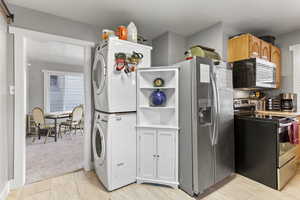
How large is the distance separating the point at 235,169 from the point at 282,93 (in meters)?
1.95

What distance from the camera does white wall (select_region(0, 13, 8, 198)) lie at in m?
1.82

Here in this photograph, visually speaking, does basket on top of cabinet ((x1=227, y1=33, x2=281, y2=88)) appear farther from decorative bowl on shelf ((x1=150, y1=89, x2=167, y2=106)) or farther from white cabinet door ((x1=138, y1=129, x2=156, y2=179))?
white cabinet door ((x1=138, y1=129, x2=156, y2=179))

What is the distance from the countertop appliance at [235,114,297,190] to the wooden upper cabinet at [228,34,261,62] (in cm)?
108

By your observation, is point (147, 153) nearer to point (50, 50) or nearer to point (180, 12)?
point (180, 12)

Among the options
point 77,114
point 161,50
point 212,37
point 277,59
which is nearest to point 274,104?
point 277,59

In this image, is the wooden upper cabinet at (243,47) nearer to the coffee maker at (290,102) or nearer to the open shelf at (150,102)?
the coffee maker at (290,102)

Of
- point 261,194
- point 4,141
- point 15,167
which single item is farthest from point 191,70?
point 15,167

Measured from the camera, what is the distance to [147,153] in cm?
217

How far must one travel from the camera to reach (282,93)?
10.3 ft

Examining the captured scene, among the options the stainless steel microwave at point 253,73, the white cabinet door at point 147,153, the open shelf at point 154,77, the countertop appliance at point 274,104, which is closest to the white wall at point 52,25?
the open shelf at point 154,77

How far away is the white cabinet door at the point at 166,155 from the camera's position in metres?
2.07

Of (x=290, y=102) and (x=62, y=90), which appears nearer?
(x=290, y=102)

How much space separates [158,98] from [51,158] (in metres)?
2.66

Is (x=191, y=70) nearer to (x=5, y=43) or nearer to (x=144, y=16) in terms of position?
(x=144, y=16)
